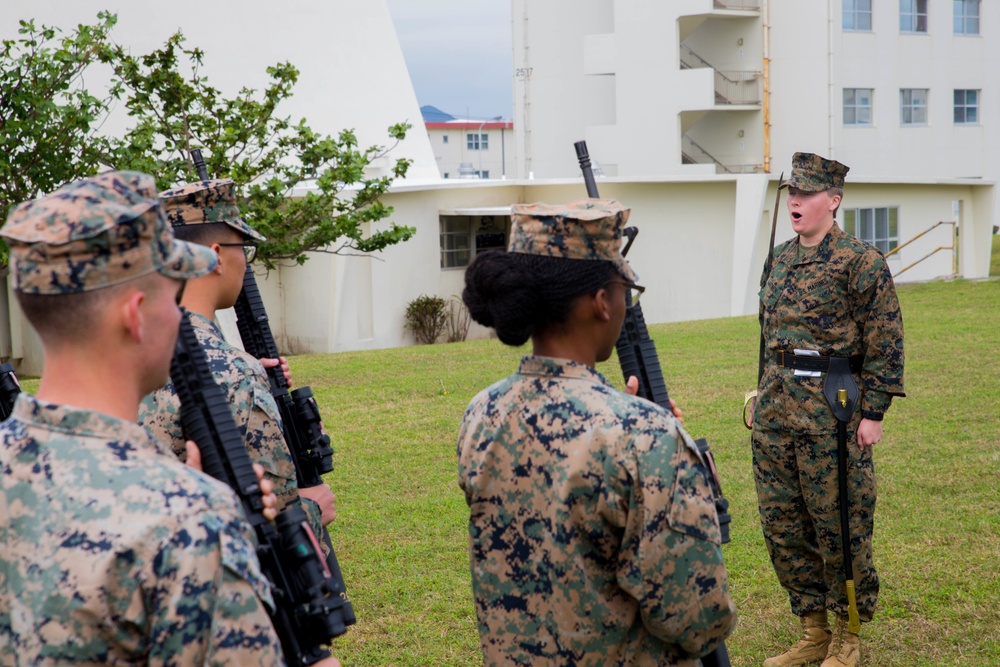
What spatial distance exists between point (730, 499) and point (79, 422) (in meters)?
6.76

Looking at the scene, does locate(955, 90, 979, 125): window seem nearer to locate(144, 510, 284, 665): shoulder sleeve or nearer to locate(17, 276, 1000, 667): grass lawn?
locate(17, 276, 1000, 667): grass lawn

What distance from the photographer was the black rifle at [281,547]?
2363 mm

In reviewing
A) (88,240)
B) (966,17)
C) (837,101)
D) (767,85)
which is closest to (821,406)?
(88,240)

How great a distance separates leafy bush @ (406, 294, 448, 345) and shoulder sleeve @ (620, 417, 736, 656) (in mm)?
19951

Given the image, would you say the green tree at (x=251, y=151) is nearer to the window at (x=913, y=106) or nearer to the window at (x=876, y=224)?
the window at (x=876, y=224)

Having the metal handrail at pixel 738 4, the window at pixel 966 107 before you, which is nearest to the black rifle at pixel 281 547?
the metal handrail at pixel 738 4

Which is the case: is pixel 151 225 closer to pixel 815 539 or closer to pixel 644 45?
pixel 815 539

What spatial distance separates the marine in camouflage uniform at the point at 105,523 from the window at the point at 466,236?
2168 cm

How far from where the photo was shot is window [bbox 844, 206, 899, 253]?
82.0 feet

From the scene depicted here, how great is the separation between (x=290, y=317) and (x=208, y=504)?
66.4 feet

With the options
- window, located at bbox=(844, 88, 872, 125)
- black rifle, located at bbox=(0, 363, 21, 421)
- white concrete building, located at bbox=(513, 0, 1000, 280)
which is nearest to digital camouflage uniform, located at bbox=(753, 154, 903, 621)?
black rifle, located at bbox=(0, 363, 21, 421)

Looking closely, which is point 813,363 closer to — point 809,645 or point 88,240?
point 809,645

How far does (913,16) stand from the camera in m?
27.4

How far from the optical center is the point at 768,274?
18.2 feet
